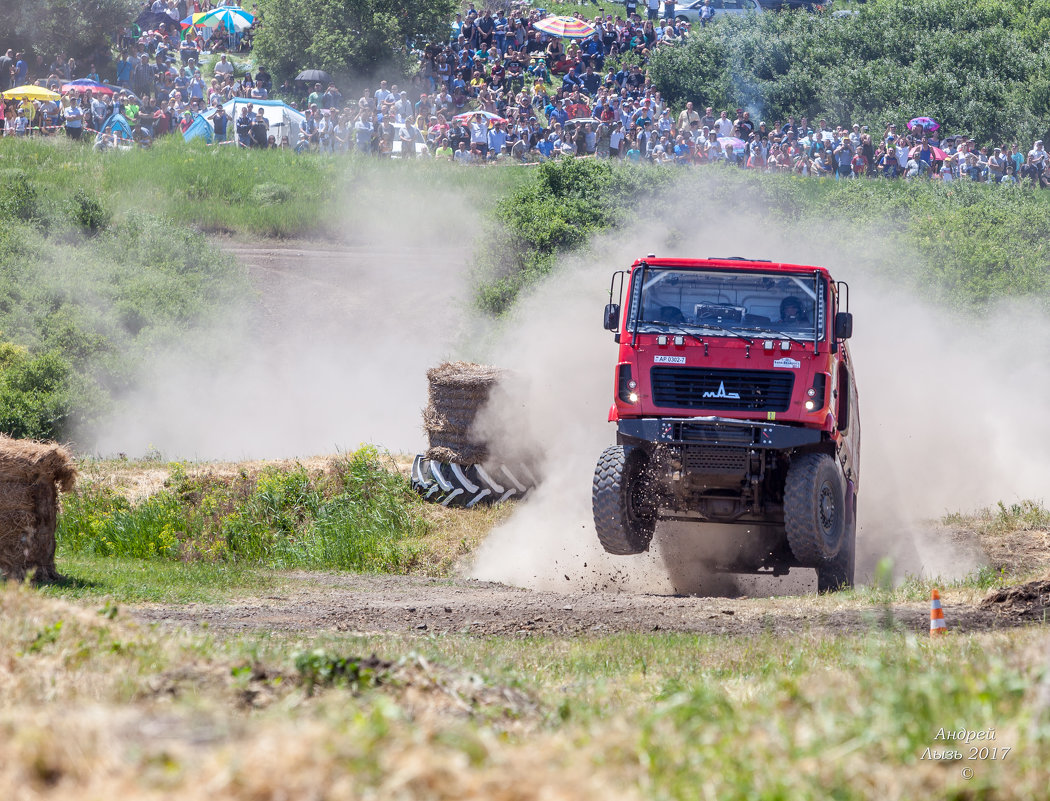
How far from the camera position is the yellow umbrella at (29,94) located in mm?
37625

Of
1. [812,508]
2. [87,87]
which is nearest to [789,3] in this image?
[87,87]

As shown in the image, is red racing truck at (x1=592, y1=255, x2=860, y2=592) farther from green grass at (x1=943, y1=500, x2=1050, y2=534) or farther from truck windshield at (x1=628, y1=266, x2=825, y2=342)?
green grass at (x1=943, y1=500, x2=1050, y2=534)

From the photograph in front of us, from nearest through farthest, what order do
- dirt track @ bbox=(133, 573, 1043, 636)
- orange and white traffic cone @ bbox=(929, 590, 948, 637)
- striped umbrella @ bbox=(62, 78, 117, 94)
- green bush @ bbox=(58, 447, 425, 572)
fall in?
orange and white traffic cone @ bbox=(929, 590, 948, 637)
dirt track @ bbox=(133, 573, 1043, 636)
green bush @ bbox=(58, 447, 425, 572)
striped umbrella @ bbox=(62, 78, 117, 94)

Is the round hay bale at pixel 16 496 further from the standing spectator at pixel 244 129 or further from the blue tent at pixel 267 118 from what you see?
the standing spectator at pixel 244 129

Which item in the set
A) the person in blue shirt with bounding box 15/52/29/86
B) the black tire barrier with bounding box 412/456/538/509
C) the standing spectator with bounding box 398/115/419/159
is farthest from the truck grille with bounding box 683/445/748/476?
the person in blue shirt with bounding box 15/52/29/86

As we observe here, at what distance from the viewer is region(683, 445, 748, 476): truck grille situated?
13.3 metres

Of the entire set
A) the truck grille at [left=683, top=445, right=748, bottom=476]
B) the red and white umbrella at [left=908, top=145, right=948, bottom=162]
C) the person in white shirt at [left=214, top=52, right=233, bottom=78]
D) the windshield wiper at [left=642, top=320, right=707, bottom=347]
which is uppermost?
the person in white shirt at [left=214, top=52, right=233, bottom=78]

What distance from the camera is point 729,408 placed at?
Result: 13539mm

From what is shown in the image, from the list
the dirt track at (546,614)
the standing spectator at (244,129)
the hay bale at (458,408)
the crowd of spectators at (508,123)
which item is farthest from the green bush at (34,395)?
the standing spectator at (244,129)

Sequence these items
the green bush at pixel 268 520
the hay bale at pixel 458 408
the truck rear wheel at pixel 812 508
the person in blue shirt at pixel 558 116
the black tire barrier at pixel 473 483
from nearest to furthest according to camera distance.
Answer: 1. the truck rear wheel at pixel 812 508
2. the green bush at pixel 268 520
3. the black tire barrier at pixel 473 483
4. the hay bale at pixel 458 408
5. the person in blue shirt at pixel 558 116

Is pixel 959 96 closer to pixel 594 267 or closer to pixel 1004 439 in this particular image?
pixel 594 267

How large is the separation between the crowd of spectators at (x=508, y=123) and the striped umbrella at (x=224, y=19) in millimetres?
3360

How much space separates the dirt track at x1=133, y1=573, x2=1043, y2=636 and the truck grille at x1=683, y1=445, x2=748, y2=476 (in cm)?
136

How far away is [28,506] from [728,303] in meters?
8.10
